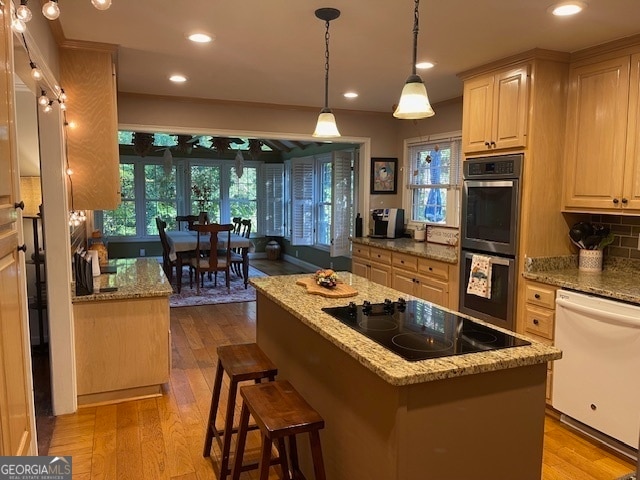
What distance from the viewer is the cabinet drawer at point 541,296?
9.82 feet

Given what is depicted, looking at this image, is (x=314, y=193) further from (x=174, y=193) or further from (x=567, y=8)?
(x=567, y=8)

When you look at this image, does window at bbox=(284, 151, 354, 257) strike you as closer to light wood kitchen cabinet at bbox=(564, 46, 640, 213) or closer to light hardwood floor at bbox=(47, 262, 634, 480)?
light wood kitchen cabinet at bbox=(564, 46, 640, 213)

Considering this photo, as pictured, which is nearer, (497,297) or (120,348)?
(120,348)

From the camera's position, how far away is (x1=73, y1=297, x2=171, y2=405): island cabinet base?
309 centimetres

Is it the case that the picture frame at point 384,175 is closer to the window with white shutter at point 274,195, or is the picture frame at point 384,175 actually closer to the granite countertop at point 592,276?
the granite countertop at point 592,276

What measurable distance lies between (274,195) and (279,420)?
27.3 ft

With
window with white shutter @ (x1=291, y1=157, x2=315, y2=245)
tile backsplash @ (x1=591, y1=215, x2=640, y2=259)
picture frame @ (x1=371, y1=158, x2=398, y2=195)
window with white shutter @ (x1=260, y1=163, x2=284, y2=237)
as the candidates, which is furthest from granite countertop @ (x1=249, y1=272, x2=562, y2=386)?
window with white shutter @ (x1=260, y1=163, x2=284, y2=237)

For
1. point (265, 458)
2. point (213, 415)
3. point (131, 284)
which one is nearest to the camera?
point (265, 458)

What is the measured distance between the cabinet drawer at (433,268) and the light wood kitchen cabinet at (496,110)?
3.26 feet

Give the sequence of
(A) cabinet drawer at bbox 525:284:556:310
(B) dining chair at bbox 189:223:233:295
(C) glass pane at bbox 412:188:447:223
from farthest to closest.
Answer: (B) dining chair at bbox 189:223:233:295 < (C) glass pane at bbox 412:188:447:223 < (A) cabinet drawer at bbox 525:284:556:310

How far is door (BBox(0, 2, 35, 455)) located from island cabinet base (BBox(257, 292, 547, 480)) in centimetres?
115

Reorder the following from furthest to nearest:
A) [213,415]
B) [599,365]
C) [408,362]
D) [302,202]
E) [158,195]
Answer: [158,195] < [302,202] < [599,365] < [213,415] < [408,362]

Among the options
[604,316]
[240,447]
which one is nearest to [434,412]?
[240,447]

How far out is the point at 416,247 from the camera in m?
4.70
